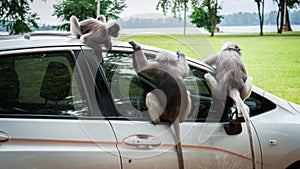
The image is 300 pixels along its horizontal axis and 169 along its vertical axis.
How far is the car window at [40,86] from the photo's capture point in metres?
1.95

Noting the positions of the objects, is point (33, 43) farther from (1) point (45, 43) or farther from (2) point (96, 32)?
(2) point (96, 32)

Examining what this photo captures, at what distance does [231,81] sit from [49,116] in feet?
4.02

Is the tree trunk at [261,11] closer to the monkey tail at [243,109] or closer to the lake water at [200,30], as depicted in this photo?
the lake water at [200,30]

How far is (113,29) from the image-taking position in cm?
264

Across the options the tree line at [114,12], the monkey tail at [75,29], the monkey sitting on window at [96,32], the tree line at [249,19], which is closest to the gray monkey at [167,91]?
the monkey sitting on window at [96,32]

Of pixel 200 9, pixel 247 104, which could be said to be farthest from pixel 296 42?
pixel 247 104

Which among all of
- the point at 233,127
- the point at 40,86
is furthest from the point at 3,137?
the point at 233,127

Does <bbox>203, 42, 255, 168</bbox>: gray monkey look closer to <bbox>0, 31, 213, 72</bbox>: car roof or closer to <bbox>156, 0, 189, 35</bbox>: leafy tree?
<bbox>0, 31, 213, 72</bbox>: car roof

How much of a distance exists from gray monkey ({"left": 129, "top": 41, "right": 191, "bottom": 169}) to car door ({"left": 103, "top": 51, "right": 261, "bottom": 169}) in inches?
1.6

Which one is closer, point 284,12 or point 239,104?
point 239,104

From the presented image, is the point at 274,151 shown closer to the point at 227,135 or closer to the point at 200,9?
the point at 227,135

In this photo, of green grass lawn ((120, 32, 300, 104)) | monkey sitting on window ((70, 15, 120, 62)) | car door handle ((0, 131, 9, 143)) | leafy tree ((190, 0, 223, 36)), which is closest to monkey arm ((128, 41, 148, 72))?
monkey sitting on window ((70, 15, 120, 62))

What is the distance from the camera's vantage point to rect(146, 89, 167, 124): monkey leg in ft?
7.14

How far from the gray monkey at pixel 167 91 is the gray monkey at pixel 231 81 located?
25 cm
